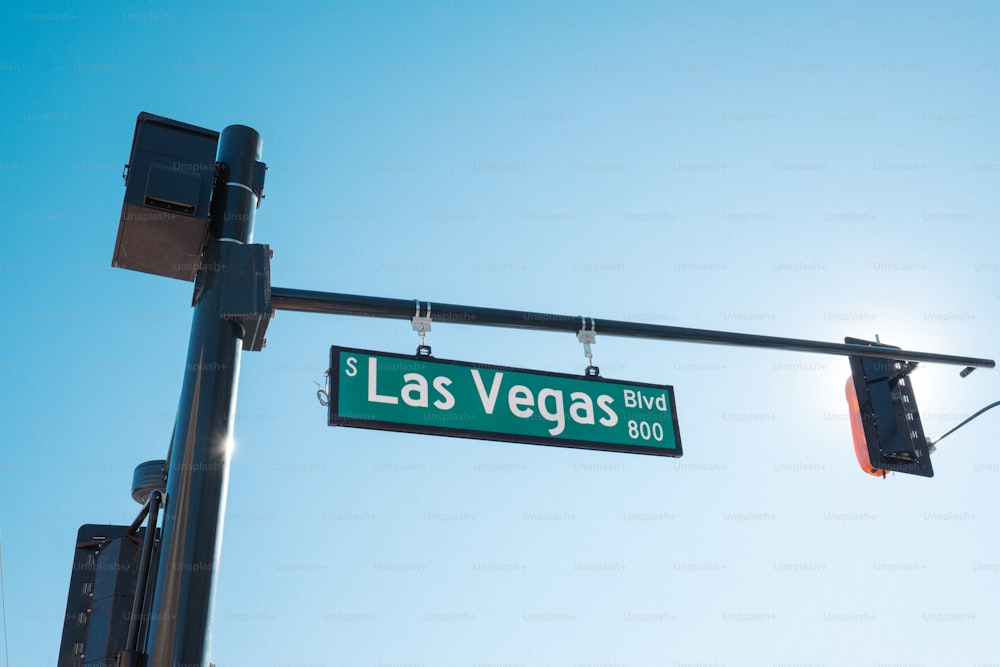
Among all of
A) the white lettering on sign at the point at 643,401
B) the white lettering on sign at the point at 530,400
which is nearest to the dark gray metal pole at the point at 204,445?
the white lettering on sign at the point at 530,400

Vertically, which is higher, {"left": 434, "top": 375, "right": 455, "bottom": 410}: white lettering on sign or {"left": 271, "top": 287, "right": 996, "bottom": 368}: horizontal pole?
{"left": 271, "top": 287, "right": 996, "bottom": 368}: horizontal pole

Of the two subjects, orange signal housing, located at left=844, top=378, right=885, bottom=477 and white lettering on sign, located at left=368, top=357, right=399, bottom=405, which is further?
orange signal housing, located at left=844, top=378, right=885, bottom=477

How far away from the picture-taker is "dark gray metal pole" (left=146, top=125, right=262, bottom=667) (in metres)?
3.61

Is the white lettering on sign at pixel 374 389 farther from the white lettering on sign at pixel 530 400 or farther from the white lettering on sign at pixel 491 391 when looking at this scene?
the white lettering on sign at pixel 491 391

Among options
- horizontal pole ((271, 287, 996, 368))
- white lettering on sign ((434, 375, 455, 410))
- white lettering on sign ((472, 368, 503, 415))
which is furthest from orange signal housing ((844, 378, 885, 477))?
white lettering on sign ((434, 375, 455, 410))

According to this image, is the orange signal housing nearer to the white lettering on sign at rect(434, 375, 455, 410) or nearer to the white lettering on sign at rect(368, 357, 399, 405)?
the white lettering on sign at rect(434, 375, 455, 410)

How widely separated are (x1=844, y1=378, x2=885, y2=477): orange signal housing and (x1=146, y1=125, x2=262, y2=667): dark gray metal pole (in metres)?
4.58

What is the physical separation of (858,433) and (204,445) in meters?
4.81

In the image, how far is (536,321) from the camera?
539cm

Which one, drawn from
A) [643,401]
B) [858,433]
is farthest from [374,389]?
[858,433]

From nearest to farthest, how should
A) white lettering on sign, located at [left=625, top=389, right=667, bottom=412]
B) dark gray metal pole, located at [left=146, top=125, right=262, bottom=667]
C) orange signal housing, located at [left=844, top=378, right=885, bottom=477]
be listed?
dark gray metal pole, located at [left=146, top=125, right=262, bottom=667]
white lettering on sign, located at [left=625, top=389, right=667, bottom=412]
orange signal housing, located at [left=844, top=378, right=885, bottom=477]

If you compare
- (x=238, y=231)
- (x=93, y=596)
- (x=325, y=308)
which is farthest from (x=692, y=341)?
(x=93, y=596)

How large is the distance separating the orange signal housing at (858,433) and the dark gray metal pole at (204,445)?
15.0 ft

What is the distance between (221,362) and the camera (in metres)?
4.24
